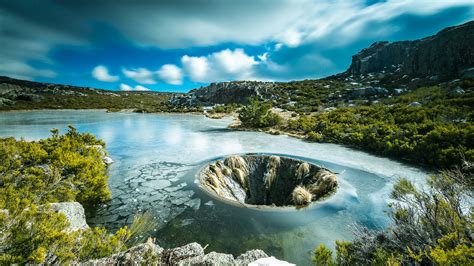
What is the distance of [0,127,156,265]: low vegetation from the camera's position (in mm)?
2842

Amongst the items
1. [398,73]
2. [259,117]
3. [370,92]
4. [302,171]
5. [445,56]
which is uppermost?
[445,56]

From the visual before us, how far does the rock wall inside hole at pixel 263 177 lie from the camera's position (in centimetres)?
1030

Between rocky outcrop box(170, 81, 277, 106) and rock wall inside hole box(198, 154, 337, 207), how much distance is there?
41518mm

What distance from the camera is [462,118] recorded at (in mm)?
14578

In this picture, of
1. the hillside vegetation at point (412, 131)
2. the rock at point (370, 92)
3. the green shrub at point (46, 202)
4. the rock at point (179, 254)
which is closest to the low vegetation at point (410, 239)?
the rock at point (179, 254)

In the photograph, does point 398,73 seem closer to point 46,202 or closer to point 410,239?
point 410,239

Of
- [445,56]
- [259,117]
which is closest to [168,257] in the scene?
[259,117]

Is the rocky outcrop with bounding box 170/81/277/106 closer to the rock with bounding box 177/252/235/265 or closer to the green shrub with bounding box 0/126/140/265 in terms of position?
the green shrub with bounding box 0/126/140/265

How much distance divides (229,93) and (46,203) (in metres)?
64.2

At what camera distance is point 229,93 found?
67.0 m

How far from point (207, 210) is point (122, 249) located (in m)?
3.52

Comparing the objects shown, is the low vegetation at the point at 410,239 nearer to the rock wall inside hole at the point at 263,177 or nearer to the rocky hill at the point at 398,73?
the rock wall inside hole at the point at 263,177

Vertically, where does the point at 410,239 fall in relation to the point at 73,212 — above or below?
above

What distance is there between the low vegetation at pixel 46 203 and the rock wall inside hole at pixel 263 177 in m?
4.58
